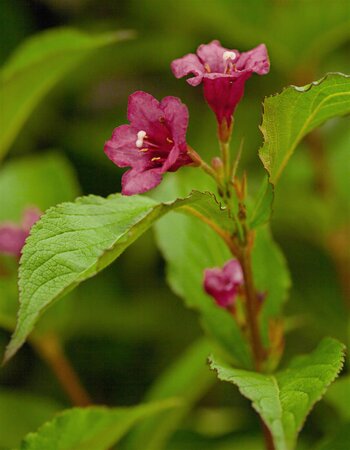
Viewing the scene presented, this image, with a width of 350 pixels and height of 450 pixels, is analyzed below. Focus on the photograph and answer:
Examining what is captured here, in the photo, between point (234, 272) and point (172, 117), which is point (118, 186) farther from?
point (172, 117)

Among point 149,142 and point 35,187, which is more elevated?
point 149,142

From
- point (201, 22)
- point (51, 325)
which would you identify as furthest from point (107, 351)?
point (201, 22)

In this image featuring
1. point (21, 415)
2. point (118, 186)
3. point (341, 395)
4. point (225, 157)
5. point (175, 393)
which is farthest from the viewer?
point (118, 186)

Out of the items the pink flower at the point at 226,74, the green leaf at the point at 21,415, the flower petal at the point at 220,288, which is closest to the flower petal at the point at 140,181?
A: the pink flower at the point at 226,74

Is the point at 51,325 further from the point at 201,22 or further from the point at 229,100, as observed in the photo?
the point at 201,22

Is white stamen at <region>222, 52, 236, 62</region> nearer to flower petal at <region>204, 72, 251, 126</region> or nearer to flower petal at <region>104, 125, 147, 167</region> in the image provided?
flower petal at <region>204, 72, 251, 126</region>

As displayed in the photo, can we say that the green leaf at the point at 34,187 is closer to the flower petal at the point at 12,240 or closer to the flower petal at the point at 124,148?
the flower petal at the point at 12,240

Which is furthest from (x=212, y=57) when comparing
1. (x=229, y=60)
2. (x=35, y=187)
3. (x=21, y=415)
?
(x=21, y=415)
